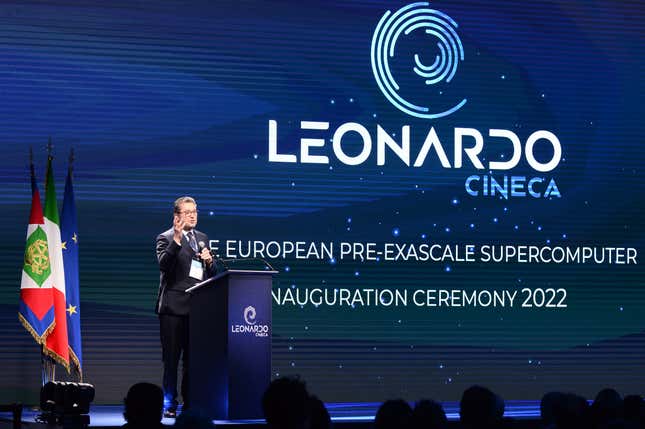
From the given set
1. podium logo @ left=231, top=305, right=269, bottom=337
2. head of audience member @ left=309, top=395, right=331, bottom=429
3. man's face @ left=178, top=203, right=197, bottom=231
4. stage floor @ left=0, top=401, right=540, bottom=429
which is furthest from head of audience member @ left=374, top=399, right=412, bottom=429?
man's face @ left=178, top=203, right=197, bottom=231

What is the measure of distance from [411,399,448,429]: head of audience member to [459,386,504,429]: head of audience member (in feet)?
0.69

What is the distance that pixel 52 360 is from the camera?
24.3 ft

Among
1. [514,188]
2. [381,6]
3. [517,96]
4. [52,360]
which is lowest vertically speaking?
[52,360]

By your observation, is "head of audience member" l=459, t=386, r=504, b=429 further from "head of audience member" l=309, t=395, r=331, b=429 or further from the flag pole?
the flag pole

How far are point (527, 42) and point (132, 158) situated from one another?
349 centimetres

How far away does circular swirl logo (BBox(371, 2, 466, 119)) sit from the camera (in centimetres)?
889

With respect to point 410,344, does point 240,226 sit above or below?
above

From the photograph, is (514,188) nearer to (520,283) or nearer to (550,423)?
(520,283)

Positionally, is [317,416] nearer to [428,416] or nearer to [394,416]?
[394,416]

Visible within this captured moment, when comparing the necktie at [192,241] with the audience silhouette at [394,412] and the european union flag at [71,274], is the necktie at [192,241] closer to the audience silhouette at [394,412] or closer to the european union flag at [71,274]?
the european union flag at [71,274]

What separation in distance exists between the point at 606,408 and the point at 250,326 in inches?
117

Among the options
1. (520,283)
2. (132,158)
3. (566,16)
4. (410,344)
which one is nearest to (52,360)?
(132,158)

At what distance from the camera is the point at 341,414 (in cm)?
752

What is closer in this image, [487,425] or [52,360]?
[487,425]
